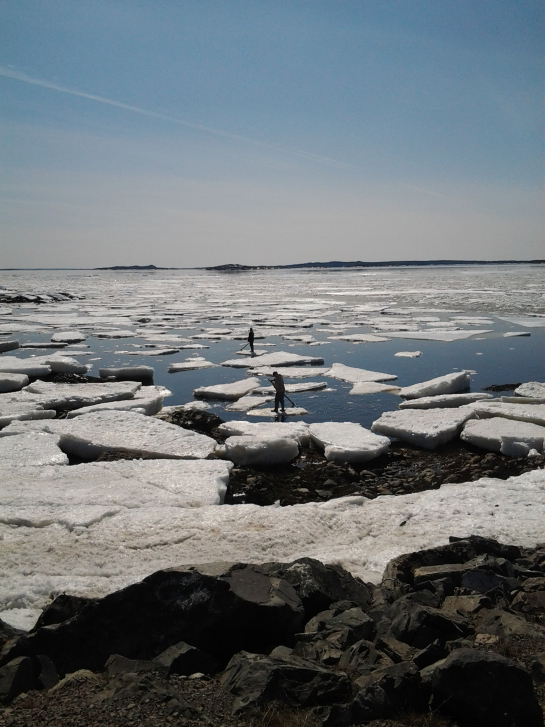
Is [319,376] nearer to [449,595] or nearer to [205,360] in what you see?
[205,360]

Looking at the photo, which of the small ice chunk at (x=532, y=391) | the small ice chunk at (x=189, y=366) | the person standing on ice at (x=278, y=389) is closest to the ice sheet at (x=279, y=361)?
the small ice chunk at (x=189, y=366)

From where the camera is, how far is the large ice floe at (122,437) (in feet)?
24.3

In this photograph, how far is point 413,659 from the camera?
2.70m

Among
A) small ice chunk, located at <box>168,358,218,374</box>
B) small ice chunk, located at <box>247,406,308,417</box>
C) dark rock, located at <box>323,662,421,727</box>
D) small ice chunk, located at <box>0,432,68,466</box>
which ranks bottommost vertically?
small ice chunk, located at <box>247,406,308,417</box>

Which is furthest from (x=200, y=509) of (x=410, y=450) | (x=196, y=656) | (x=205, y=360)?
(x=205, y=360)

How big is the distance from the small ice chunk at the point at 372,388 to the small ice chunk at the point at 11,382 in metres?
6.63

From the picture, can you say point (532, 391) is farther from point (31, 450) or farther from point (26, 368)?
point (26, 368)

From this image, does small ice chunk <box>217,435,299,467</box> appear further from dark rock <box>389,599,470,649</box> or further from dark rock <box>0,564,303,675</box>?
dark rock <box>389,599,470,649</box>

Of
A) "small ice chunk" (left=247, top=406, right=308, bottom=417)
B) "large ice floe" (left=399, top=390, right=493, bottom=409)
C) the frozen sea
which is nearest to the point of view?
the frozen sea

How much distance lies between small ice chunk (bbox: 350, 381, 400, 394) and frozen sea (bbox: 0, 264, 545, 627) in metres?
0.22

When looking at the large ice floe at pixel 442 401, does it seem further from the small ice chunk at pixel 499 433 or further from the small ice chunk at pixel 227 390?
the small ice chunk at pixel 227 390

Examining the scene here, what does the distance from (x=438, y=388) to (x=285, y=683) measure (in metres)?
8.75

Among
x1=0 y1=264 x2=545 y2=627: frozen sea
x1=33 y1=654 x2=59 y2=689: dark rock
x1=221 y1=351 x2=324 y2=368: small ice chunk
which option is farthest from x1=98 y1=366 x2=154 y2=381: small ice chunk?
x1=33 y1=654 x2=59 y2=689: dark rock

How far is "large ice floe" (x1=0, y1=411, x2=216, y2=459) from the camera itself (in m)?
7.41
